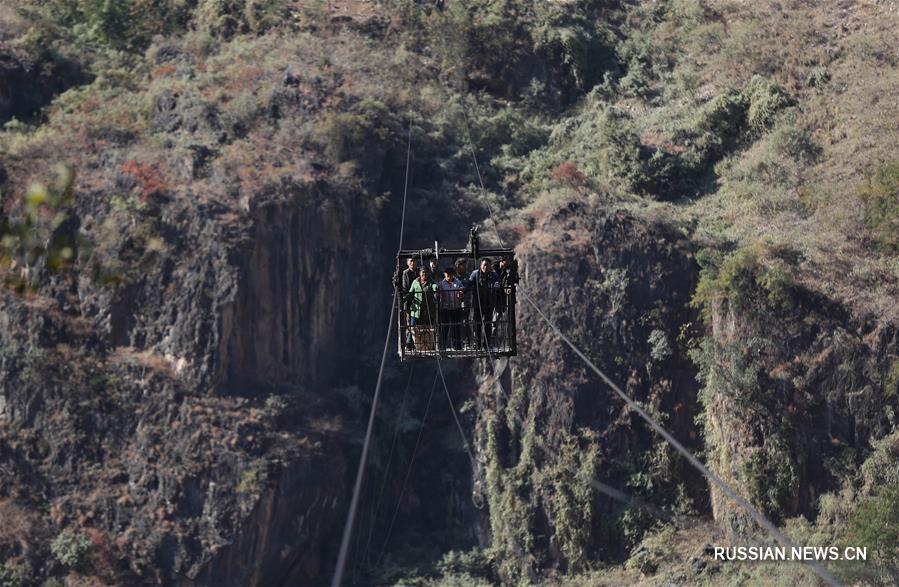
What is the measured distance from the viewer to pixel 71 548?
3909 centimetres

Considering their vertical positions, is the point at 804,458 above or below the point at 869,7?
below

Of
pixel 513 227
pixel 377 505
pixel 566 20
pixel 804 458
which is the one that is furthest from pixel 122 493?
pixel 566 20

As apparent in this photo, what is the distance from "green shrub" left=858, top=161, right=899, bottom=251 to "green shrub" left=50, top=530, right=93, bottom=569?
19.8 meters

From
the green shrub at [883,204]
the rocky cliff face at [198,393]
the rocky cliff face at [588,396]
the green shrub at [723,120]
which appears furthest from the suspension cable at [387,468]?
the green shrub at [883,204]

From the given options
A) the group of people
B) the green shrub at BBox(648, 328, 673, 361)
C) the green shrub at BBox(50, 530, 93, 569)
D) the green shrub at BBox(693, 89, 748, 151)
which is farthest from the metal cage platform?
the green shrub at BBox(693, 89, 748, 151)

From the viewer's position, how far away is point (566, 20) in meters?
55.2

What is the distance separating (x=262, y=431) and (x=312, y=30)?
52.1 feet

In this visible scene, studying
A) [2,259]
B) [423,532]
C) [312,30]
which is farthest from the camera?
[312,30]

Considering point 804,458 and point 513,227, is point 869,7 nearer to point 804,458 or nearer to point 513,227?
point 513,227

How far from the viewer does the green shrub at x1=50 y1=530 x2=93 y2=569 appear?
3891cm

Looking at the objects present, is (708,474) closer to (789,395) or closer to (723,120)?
(789,395)

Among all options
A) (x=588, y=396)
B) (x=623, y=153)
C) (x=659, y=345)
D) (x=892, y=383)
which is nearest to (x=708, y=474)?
(x=892, y=383)

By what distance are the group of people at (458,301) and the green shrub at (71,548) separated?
587 inches

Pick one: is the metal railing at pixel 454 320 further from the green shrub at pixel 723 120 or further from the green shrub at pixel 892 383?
the green shrub at pixel 723 120
